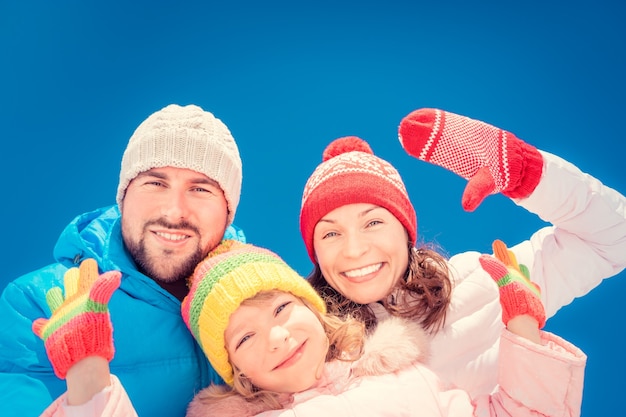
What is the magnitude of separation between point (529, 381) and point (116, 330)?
1344 mm

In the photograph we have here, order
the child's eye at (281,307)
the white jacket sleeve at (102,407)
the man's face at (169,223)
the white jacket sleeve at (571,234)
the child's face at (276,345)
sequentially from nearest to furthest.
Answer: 1. the white jacket sleeve at (102,407)
2. the child's face at (276,345)
3. the child's eye at (281,307)
4. the man's face at (169,223)
5. the white jacket sleeve at (571,234)

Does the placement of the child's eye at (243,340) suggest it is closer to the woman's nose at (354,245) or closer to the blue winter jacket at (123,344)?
the blue winter jacket at (123,344)

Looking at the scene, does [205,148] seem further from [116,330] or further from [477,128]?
[477,128]

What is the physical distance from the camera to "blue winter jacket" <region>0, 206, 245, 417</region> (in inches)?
62.2

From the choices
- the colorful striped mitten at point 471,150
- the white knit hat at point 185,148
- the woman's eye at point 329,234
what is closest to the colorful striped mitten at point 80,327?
the white knit hat at point 185,148

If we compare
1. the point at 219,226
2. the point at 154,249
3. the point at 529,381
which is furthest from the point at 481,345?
the point at 154,249

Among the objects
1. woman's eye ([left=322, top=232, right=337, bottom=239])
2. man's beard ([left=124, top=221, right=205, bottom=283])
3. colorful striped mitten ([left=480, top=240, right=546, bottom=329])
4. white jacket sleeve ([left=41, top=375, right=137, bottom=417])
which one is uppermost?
woman's eye ([left=322, top=232, right=337, bottom=239])

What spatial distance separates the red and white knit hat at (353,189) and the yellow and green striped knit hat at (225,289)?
0.36 metres

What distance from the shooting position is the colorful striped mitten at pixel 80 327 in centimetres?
120

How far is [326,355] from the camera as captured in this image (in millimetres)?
1640

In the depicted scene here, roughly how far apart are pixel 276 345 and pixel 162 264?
72 cm

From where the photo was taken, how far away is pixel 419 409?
143 cm

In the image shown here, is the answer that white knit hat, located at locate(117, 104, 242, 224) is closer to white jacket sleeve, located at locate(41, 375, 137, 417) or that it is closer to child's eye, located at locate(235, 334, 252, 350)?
child's eye, located at locate(235, 334, 252, 350)

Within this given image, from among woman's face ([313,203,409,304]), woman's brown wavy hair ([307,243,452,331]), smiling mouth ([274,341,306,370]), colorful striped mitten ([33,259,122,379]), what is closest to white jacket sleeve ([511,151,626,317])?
woman's brown wavy hair ([307,243,452,331])
